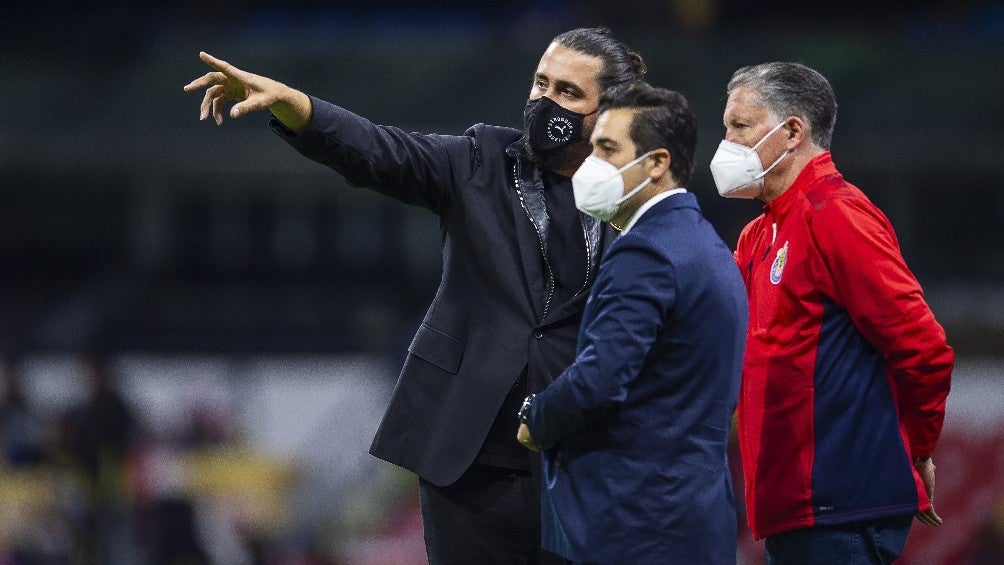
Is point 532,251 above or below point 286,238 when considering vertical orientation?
above

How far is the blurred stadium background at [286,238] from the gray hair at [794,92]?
442 cm

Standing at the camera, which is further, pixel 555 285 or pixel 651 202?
pixel 555 285

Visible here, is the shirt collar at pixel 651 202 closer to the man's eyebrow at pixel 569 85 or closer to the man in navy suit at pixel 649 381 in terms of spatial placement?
the man in navy suit at pixel 649 381

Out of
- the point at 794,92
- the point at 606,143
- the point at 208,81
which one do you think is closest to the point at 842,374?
the point at 794,92

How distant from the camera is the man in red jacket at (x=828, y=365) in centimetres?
266

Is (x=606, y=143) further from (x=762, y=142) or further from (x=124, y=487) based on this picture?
(x=124, y=487)

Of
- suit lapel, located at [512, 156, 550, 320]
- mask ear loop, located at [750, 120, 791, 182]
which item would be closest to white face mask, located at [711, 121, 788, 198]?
mask ear loop, located at [750, 120, 791, 182]

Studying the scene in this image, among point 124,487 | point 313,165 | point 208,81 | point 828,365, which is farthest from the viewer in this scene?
point 313,165

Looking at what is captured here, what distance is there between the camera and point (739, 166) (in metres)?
2.81

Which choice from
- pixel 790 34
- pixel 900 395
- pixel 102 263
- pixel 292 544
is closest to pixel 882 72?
pixel 790 34

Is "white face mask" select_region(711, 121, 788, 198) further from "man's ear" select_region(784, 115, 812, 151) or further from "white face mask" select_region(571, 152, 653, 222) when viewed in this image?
"white face mask" select_region(571, 152, 653, 222)

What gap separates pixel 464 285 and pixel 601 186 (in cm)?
46

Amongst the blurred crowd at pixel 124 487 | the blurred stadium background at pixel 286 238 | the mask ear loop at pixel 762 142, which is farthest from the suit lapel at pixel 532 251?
the blurred crowd at pixel 124 487

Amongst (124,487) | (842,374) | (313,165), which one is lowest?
(124,487)
